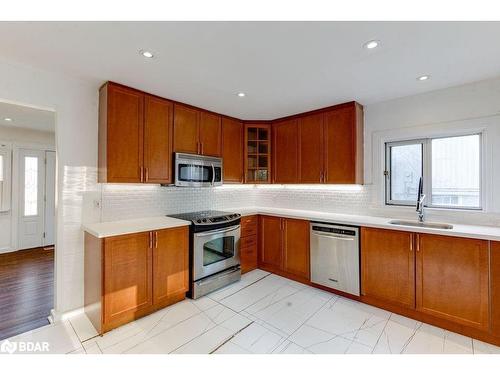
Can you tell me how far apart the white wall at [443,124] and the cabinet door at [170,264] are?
7.98 ft

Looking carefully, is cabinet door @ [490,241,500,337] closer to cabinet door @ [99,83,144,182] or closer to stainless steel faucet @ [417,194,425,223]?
stainless steel faucet @ [417,194,425,223]

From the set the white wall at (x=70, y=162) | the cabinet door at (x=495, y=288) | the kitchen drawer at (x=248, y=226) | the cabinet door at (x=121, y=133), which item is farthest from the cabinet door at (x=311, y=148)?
the white wall at (x=70, y=162)

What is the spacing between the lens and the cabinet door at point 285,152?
3.50 meters

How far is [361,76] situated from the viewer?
224cm

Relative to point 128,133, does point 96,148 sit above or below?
below

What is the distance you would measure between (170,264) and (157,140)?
1400 millimetres

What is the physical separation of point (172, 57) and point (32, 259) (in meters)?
4.40

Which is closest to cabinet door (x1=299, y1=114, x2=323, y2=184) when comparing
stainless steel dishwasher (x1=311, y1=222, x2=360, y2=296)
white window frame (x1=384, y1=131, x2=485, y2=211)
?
stainless steel dishwasher (x1=311, y1=222, x2=360, y2=296)

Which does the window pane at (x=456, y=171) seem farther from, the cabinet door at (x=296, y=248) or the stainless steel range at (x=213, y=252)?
the stainless steel range at (x=213, y=252)

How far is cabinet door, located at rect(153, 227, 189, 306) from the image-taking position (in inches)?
95.0

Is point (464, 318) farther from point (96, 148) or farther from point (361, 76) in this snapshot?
point (96, 148)

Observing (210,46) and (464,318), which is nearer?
(210,46)

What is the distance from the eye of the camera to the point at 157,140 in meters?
2.71
